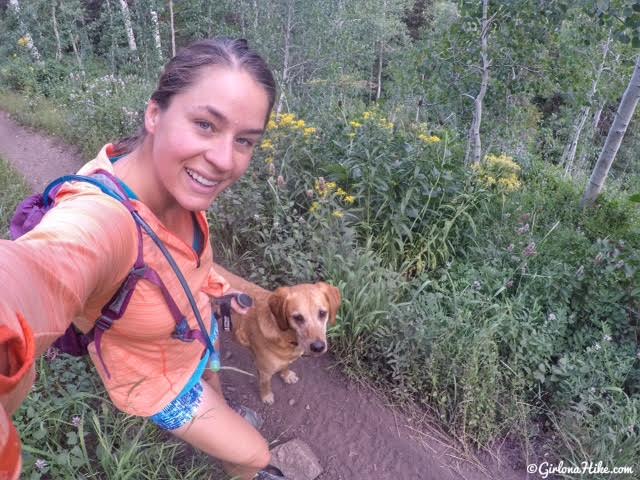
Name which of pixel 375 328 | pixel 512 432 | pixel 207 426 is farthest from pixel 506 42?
pixel 207 426

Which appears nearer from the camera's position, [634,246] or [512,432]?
[512,432]

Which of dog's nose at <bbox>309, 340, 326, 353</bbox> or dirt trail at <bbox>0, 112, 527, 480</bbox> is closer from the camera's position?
dog's nose at <bbox>309, 340, 326, 353</bbox>

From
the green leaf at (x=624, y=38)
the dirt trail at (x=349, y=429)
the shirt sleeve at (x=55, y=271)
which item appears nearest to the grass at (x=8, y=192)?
the dirt trail at (x=349, y=429)

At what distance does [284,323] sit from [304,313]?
154 millimetres

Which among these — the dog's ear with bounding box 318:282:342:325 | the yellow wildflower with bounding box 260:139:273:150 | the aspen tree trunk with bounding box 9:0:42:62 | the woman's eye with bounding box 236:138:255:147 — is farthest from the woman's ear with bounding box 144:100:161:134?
the aspen tree trunk with bounding box 9:0:42:62

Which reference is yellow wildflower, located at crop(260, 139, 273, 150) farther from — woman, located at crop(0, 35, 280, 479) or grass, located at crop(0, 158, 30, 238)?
grass, located at crop(0, 158, 30, 238)

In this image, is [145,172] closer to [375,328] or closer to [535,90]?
[375,328]

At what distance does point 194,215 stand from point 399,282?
221 centimetres

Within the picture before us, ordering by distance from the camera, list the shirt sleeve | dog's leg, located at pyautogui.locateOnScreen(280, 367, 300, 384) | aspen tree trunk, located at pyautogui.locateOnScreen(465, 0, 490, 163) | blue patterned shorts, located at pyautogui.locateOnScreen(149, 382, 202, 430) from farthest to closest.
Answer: aspen tree trunk, located at pyautogui.locateOnScreen(465, 0, 490, 163), dog's leg, located at pyautogui.locateOnScreen(280, 367, 300, 384), blue patterned shorts, located at pyautogui.locateOnScreen(149, 382, 202, 430), the shirt sleeve

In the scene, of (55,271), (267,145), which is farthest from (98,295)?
(267,145)

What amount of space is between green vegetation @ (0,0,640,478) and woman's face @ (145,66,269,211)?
4.94 feet

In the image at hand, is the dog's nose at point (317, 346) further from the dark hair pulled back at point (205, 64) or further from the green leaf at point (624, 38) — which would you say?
the green leaf at point (624, 38)

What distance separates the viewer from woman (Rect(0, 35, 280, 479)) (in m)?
0.81

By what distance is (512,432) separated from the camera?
3039 mm
